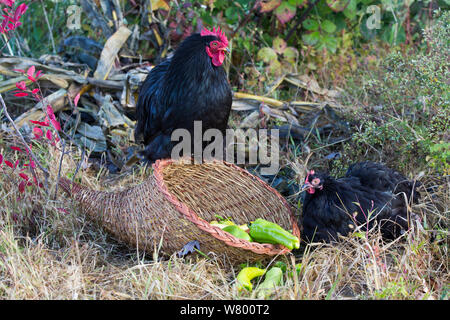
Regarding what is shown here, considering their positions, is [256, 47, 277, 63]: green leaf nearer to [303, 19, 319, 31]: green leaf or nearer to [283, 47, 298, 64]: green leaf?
[283, 47, 298, 64]: green leaf

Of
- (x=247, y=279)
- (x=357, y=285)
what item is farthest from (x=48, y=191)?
(x=357, y=285)

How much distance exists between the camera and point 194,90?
3.42 metres

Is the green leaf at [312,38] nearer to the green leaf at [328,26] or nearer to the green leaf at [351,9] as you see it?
the green leaf at [328,26]

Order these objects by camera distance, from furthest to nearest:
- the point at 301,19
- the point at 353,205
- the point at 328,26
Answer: the point at 301,19, the point at 328,26, the point at 353,205

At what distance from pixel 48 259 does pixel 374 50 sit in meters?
4.18

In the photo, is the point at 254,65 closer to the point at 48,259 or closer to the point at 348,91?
the point at 348,91

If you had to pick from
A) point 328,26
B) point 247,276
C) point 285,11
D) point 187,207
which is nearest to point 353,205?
point 247,276

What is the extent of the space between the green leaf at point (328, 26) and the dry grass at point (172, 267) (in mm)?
2222

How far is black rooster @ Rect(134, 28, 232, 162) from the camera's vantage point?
3422 millimetres

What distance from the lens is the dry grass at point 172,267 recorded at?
239 centimetres

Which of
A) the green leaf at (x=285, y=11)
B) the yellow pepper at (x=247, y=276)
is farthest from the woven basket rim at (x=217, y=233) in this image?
the green leaf at (x=285, y=11)

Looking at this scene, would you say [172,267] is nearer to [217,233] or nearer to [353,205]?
[217,233]

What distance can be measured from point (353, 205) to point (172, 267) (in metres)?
1.20

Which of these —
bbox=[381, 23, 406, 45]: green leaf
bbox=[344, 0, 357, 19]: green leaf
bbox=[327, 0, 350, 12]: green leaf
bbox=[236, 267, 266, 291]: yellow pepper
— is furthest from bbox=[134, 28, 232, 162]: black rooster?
bbox=[381, 23, 406, 45]: green leaf
